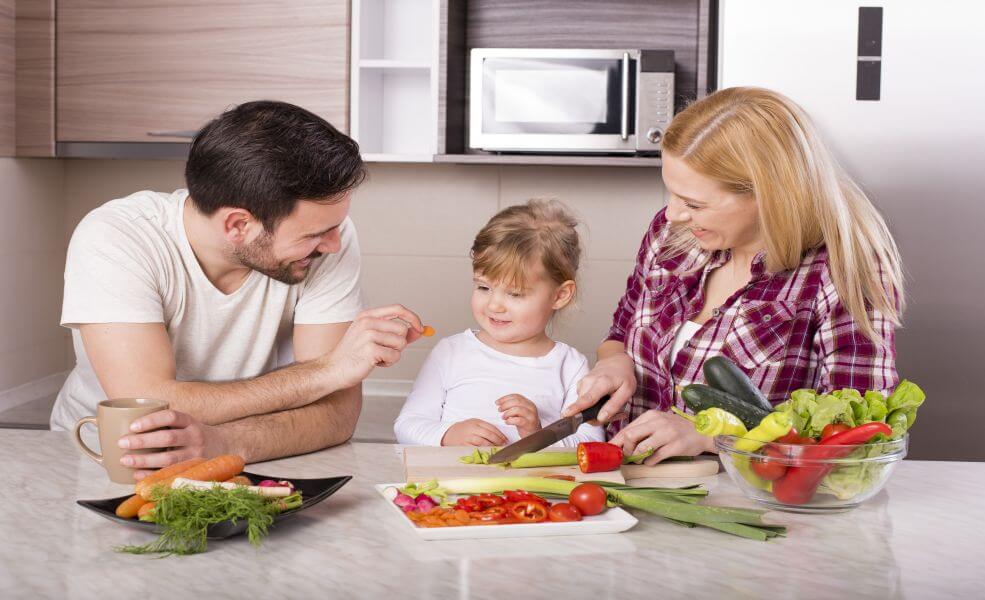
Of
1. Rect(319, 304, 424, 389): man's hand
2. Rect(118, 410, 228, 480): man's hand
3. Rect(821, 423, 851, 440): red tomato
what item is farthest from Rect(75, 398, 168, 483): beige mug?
Rect(821, 423, 851, 440): red tomato

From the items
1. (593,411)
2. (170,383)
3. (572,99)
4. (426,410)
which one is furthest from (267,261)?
(572,99)

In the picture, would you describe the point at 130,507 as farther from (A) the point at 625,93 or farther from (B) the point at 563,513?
(A) the point at 625,93

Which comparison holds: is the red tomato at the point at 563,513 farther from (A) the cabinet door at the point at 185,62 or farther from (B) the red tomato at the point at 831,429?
(A) the cabinet door at the point at 185,62

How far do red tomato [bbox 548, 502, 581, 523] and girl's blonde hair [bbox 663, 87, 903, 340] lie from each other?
67 cm

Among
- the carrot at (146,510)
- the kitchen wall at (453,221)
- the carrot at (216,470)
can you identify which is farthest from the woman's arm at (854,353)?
the kitchen wall at (453,221)

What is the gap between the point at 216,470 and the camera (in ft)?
3.84

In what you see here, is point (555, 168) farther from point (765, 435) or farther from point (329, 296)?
point (765, 435)

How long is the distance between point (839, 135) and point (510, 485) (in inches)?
64.0

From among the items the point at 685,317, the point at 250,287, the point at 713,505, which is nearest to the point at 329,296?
the point at 250,287

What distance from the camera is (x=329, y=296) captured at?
186cm

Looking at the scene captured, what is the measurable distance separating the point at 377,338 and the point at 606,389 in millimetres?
380

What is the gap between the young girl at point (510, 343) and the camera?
190 centimetres

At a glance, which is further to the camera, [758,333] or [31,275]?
[31,275]

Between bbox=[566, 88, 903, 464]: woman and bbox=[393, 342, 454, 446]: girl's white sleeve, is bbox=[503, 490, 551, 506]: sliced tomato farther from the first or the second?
bbox=[393, 342, 454, 446]: girl's white sleeve
